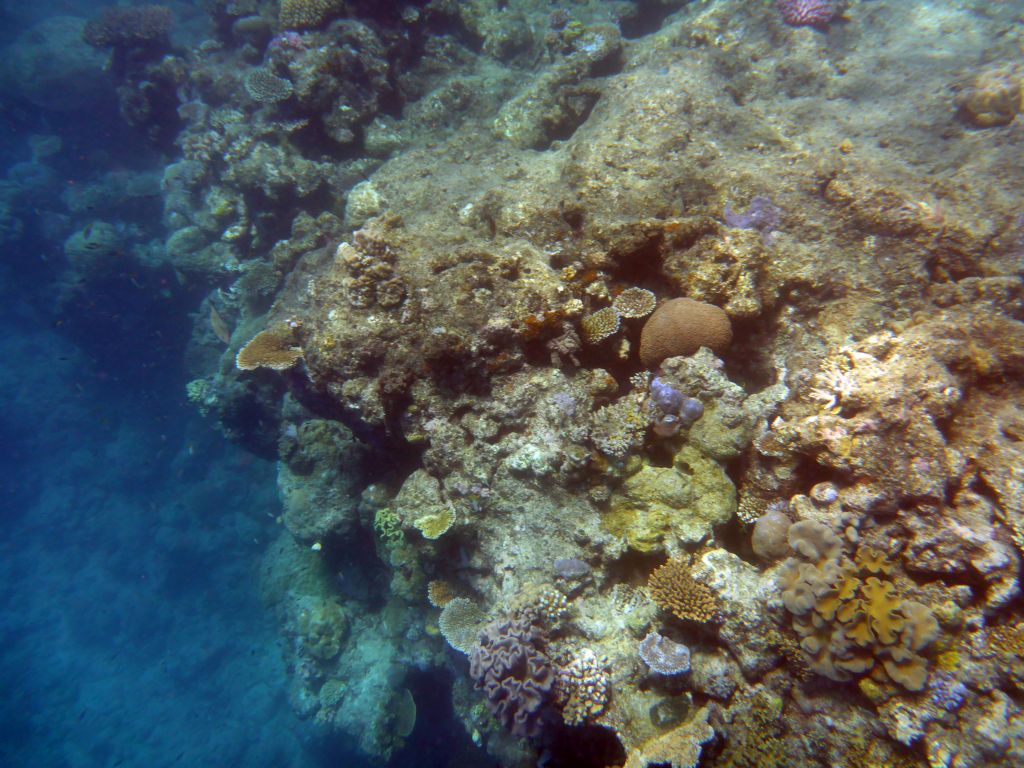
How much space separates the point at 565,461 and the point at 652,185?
12.6 feet

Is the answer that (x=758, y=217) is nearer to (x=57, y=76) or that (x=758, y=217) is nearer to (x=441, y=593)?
(x=441, y=593)

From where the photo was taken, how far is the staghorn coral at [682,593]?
441 centimetres

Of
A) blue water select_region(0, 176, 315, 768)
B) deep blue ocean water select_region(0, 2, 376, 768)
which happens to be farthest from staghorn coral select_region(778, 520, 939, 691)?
blue water select_region(0, 176, 315, 768)

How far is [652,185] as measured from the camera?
634 centimetres

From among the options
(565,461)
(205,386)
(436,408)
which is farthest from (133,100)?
(565,461)

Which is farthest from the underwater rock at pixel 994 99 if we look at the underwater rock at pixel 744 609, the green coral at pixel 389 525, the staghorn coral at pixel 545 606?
the green coral at pixel 389 525

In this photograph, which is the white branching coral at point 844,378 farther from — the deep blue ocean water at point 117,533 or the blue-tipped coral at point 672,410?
the deep blue ocean water at point 117,533

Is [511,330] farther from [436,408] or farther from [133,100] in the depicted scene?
[133,100]

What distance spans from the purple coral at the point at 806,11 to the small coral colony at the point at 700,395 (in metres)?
0.04

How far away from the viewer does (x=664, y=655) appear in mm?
4391

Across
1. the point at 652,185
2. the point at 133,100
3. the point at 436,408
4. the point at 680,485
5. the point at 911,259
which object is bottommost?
the point at 680,485

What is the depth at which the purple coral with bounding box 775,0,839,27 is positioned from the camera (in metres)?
9.38

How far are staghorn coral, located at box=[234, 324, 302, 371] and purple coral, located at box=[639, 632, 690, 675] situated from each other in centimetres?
601

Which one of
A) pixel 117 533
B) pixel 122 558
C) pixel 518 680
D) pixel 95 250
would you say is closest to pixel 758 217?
pixel 518 680
